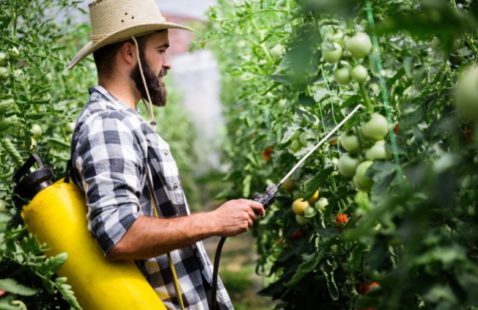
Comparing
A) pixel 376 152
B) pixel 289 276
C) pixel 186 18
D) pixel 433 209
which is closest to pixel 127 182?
pixel 376 152

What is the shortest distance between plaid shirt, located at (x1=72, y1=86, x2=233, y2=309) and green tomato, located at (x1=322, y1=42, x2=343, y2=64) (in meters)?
0.55

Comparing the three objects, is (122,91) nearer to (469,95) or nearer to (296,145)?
(296,145)

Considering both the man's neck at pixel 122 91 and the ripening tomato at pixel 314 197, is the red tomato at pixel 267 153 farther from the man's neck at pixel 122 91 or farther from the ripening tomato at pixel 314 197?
the man's neck at pixel 122 91

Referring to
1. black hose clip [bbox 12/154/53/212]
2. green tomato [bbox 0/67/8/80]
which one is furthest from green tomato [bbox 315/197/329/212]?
green tomato [bbox 0/67/8/80]

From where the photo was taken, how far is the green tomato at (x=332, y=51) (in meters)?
1.42

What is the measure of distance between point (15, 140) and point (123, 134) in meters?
0.65

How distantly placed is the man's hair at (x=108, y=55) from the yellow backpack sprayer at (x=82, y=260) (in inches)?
17.6

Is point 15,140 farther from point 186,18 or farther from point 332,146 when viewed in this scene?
point 186,18

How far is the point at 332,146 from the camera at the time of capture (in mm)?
2146

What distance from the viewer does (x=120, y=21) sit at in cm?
192

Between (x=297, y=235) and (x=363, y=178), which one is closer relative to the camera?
(x=363, y=178)

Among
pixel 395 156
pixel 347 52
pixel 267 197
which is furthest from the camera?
pixel 267 197

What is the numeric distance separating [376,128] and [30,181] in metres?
0.90

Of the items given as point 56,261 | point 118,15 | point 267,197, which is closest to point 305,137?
point 267,197
